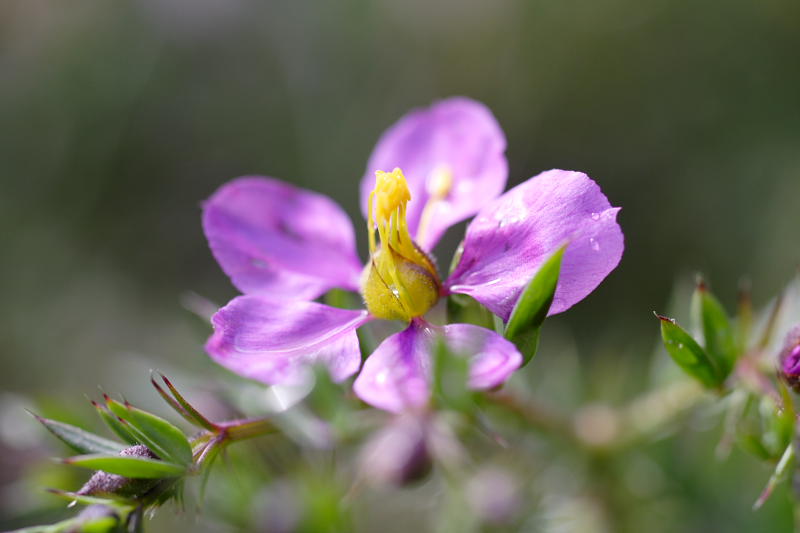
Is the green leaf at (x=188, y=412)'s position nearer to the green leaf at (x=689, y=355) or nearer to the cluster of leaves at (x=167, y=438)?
the cluster of leaves at (x=167, y=438)

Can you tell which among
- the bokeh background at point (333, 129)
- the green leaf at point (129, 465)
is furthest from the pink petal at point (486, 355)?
the bokeh background at point (333, 129)

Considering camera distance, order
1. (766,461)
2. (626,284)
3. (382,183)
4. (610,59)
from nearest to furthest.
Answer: (766,461)
(382,183)
(626,284)
(610,59)

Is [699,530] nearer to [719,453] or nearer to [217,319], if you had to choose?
[719,453]

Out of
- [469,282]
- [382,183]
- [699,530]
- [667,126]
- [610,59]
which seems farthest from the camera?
[610,59]

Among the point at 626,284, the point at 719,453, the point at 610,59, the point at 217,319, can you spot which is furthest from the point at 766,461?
the point at 610,59

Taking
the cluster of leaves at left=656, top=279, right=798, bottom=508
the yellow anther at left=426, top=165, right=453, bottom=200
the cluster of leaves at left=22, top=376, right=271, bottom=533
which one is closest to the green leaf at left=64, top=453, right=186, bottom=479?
the cluster of leaves at left=22, top=376, right=271, bottom=533

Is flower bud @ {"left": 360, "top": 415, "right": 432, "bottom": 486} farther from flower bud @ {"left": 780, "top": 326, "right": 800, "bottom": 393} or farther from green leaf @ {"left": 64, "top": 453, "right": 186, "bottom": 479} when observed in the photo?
flower bud @ {"left": 780, "top": 326, "right": 800, "bottom": 393}
